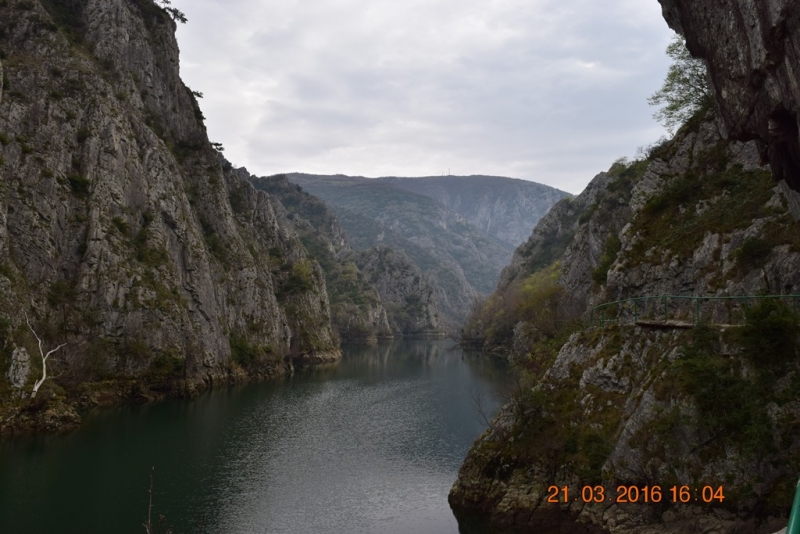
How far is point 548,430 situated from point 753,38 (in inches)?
806

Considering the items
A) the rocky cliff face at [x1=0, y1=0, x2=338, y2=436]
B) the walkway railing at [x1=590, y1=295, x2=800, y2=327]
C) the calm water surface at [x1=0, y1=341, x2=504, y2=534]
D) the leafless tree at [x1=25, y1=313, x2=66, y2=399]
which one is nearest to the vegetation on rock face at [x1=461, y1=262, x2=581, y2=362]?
the calm water surface at [x1=0, y1=341, x2=504, y2=534]

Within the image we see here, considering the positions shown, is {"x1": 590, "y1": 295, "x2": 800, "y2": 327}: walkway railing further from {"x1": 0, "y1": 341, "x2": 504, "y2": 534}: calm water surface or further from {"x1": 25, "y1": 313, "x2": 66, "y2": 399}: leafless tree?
{"x1": 25, "y1": 313, "x2": 66, "y2": 399}: leafless tree

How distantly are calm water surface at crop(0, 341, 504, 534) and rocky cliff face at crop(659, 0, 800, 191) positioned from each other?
929 inches

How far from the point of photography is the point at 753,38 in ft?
63.2

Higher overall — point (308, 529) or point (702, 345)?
point (702, 345)

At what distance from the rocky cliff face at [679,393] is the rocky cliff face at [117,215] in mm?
47805

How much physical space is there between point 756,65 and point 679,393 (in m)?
13.5

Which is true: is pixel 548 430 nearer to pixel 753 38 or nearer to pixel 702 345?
pixel 702 345

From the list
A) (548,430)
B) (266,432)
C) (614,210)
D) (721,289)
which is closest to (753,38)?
(721,289)

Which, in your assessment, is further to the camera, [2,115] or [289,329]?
[289,329]

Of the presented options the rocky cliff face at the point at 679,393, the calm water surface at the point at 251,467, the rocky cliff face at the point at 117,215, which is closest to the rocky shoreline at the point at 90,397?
the rocky cliff face at the point at 117,215

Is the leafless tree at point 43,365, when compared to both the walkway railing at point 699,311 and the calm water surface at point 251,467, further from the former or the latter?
the walkway railing at point 699,311

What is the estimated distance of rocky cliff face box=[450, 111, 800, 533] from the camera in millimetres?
22078

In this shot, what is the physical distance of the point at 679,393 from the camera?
24.5 metres
